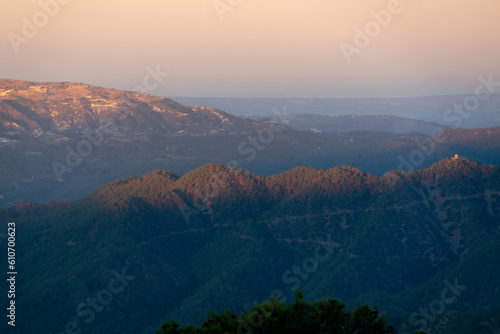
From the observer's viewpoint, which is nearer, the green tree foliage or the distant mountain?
the green tree foliage

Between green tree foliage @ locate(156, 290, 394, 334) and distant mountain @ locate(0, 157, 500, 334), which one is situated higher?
green tree foliage @ locate(156, 290, 394, 334)

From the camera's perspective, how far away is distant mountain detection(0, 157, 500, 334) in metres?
130

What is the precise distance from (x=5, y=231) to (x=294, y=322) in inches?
5205

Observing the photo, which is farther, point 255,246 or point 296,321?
point 255,246

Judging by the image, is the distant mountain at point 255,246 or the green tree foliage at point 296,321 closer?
the green tree foliage at point 296,321

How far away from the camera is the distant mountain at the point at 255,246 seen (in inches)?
5103

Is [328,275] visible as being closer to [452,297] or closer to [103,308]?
[452,297]

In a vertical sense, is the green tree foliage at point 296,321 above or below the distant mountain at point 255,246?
above

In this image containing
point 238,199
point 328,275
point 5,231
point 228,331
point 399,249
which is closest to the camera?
point 228,331

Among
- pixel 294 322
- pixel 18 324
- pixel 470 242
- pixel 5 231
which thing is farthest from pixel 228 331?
pixel 5 231

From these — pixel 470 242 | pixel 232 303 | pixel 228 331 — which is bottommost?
pixel 232 303

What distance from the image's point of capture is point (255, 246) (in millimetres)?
160125

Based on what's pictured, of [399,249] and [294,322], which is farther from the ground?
[294,322]

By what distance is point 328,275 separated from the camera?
146125mm
